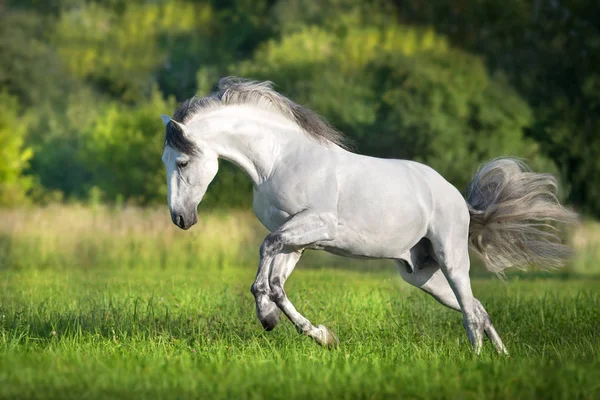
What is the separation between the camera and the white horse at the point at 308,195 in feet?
24.7

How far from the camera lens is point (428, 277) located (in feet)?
28.5

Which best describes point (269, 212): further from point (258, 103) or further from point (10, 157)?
point (10, 157)

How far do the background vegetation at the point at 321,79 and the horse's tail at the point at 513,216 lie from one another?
13507 millimetres

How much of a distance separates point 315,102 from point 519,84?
29.5ft

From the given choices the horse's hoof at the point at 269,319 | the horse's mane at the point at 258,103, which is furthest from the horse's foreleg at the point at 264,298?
the horse's mane at the point at 258,103

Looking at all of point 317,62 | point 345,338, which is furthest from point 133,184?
point 345,338

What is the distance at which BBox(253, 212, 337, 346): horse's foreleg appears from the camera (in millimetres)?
7395

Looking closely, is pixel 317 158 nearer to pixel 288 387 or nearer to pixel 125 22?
pixel 288 387

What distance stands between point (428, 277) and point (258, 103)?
2213 millimetres

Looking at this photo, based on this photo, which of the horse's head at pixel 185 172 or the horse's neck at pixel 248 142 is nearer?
the horse's head at pixel 185 172

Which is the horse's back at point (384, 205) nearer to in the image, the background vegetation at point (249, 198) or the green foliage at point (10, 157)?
the background vegetation at point (249, 198)

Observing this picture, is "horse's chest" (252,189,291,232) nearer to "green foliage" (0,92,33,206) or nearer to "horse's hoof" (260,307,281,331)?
"horse's hoof" (260,307,281,331)

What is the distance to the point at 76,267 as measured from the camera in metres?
18.7

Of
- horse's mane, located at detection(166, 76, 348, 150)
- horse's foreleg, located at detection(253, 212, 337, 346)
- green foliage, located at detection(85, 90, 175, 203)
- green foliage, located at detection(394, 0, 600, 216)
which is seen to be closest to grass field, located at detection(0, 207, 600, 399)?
horse's foreleg, located at detection(253, 212, 337, 346)
